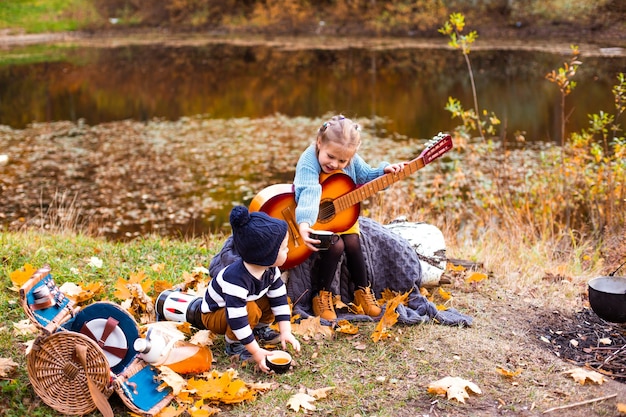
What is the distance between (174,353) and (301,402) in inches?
31.0

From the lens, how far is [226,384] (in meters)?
3.51

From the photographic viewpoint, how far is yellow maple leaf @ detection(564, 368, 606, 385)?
146 inches

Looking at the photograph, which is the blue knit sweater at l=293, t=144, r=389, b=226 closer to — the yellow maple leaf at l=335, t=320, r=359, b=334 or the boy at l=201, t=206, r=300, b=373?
the boy at l=201, t=206, r=300, b=373

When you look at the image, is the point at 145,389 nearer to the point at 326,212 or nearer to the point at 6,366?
the point at 6,366

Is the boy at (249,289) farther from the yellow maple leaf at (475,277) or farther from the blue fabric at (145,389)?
the yellow maple leaf at (475,277)

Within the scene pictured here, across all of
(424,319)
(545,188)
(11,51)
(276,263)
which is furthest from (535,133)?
(11,51)

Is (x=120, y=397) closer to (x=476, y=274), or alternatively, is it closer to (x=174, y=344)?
(x=174, y=344)

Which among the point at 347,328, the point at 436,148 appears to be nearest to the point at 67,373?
the point at 347,328

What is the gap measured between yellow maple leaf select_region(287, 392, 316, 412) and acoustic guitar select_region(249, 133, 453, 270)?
1.16 metres

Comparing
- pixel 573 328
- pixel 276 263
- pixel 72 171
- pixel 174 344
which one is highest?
pixel 276 263

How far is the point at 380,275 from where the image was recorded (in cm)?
491

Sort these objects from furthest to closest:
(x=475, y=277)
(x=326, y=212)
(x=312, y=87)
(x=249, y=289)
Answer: (x=312, y=87), (x=475, y=277), (x=326, y=212), (x=249, y=289)

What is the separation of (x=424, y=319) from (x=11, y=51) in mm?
28490

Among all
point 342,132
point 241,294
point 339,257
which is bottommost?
point 339,257
